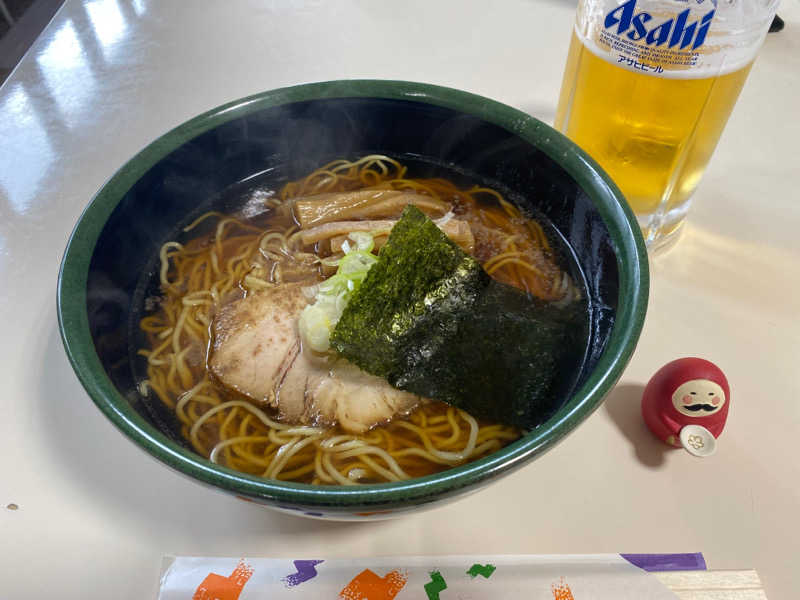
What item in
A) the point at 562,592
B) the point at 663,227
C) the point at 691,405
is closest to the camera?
the point at 562,592

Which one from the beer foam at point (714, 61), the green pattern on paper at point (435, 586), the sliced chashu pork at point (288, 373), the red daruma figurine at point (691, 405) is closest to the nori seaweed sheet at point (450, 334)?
the sliced chashu pork at point (288, 373)

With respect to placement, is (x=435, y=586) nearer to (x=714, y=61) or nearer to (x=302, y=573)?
(x=302, y=573)

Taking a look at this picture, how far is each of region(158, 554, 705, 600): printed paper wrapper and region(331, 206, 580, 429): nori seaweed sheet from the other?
0.75 ft

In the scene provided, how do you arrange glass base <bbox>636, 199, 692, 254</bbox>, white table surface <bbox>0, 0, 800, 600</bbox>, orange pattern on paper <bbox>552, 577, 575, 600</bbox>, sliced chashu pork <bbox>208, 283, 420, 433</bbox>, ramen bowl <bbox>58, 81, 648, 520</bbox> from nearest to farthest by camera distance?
ramen bowl <bbox>58, 81, 648, 520</bbox> → orange pattern on paper <bbox>552, 577, 575, 600</bbox> → white table surface <bbox>0, 0, 800, 600</bbox> → sliced chashu pork <bbox>208, 283, 420, 433</bbox> → glass base <bbox>636, 199, 692, 254</bbox>

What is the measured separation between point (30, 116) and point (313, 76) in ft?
2.63

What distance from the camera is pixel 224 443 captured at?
1054mm

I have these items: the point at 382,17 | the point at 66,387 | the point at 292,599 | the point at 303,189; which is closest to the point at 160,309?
the point at 66,387

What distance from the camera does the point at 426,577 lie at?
0.92 metres

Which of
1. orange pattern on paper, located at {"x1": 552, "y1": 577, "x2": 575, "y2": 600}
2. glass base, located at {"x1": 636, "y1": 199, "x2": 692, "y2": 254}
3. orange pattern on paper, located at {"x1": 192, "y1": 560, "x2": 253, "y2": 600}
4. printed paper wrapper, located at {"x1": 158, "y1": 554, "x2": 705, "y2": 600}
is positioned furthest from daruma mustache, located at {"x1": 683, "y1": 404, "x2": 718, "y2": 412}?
orange pattern on paper, located at {"x1": 192, "y1": 560, "x2": 253, "y2": 600}

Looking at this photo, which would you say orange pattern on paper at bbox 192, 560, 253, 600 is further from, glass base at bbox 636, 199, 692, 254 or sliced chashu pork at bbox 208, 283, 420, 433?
glass base at bbox 636, 199, 692, 254

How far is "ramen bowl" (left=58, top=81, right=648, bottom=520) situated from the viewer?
30.5 inches

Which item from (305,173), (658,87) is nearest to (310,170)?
(305,173)

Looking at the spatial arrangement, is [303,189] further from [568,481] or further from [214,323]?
[568,481]

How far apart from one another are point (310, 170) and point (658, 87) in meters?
0.74
